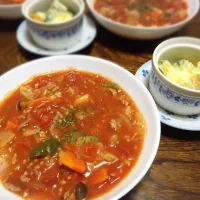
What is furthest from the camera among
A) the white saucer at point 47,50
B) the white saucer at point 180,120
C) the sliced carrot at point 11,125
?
the white saucer at point 47,50

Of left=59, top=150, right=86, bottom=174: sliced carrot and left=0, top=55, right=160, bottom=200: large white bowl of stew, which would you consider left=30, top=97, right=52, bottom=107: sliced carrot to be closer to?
left=0, top=55, right=160, bottom=200: large white bowl of stew

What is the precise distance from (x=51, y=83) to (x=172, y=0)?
1895mm

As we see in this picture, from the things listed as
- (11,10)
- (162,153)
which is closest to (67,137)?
(162,153)

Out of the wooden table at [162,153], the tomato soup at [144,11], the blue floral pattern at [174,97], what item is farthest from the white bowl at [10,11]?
the blue floral pattern at [174,97]

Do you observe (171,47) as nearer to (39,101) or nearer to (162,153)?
(162,153)

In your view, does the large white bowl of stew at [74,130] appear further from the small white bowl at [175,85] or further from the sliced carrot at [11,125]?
the small white bowl at [175,85]

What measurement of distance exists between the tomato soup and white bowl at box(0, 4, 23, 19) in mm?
820

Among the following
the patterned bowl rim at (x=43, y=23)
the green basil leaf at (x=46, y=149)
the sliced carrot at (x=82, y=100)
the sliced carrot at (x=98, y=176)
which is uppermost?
the patterned bowl rim at (x=43, y=23)

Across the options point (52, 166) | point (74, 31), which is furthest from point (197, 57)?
point (52, 166)

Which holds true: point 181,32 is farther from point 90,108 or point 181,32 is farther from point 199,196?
point 199,196

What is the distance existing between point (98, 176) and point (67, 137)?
0.33 meters

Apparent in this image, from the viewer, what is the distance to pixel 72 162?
1606 millimetres

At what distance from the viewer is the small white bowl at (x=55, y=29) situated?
2.50 m

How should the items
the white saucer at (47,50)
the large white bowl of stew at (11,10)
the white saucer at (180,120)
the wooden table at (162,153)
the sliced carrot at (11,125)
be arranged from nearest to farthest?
1. the wooden table at (162,153)
2. the sliced carrot at (11,125)
3. the white saucer at (180,120)
4. the white saucer at (47,50)
5. the large white bowl of stew at (11,10)
